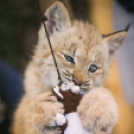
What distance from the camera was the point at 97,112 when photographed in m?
0.48

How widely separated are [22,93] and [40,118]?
24cm

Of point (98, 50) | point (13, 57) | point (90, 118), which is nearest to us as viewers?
point (90, 118)

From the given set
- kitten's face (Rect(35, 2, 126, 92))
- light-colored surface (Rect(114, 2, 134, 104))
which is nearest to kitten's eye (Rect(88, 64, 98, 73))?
kitten's face (Rect(35, 2, 126, 92))

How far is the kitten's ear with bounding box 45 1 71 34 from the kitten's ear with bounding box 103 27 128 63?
0.48 feet

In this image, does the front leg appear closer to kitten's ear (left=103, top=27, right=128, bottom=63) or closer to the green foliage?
kitten's ear (left=103, top=27, right=128, bottom=63)

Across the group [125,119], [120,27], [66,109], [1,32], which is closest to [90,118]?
[66,109]

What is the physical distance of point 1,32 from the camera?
732 mm

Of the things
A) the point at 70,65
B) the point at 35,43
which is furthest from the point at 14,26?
the point at 70,65

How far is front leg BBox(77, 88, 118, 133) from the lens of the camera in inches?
18.7

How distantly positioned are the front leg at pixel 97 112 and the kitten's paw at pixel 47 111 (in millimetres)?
65

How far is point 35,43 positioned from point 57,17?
135 millimetres

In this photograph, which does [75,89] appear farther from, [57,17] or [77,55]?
[57,17]

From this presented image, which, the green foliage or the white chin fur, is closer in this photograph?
the white chin fur

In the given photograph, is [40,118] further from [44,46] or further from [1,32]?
[1,32]
